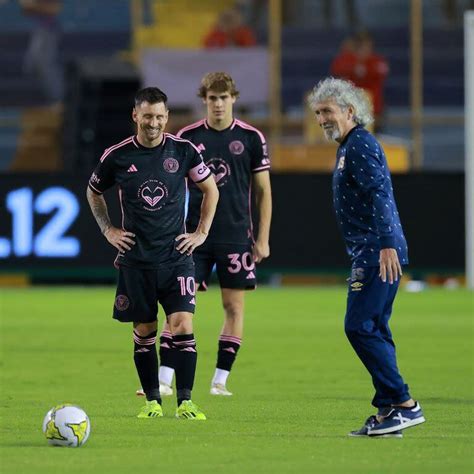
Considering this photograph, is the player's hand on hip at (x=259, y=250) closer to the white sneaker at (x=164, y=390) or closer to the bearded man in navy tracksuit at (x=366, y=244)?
the white sneaker at (x=164, y=390)

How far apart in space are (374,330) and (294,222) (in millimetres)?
14324

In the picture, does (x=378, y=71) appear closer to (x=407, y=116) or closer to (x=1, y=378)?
(x=407, y=116)

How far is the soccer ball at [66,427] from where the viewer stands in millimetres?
8297

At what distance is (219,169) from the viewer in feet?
38.1

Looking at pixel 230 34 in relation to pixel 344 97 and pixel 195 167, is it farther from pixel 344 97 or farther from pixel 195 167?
pixel 344 97

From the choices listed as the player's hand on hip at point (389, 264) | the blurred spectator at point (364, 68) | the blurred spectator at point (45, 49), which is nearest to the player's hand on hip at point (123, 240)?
the player's hand on hip at point (389, 264)

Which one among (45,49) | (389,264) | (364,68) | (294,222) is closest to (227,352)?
(389,264)

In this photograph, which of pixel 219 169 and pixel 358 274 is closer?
pixel 358 274

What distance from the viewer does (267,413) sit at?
32.9 ft

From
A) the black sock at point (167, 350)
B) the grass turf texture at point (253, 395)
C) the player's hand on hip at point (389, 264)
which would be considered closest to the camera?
the grass turf texture at point (253, 395)

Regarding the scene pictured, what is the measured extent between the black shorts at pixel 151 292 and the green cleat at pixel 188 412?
59 centimetres

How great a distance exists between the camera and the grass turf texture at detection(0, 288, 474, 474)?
7906 millimetres

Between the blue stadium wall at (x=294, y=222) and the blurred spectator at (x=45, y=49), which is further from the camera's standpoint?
the blurred spectator at (x=45, y=49)

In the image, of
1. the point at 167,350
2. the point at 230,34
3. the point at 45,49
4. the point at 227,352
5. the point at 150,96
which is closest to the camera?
the point at 150,96
